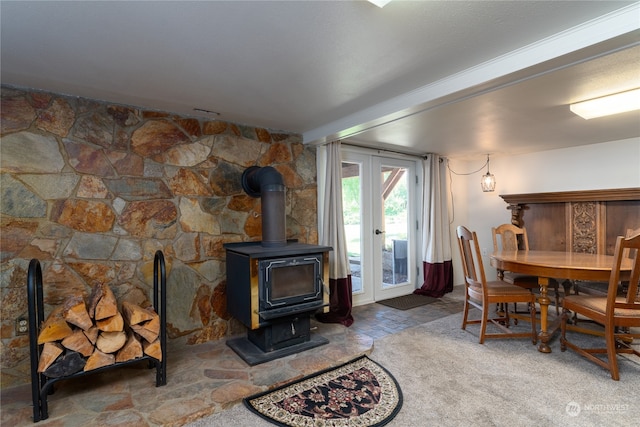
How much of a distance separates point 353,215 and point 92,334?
9.76ft

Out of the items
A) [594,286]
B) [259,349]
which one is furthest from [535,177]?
[259,349]

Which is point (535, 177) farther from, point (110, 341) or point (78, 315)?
point (78, 315)

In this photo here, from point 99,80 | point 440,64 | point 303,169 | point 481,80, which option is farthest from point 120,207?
point 481,80

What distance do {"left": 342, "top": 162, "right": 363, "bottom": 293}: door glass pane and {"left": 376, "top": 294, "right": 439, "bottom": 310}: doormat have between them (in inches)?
17.6

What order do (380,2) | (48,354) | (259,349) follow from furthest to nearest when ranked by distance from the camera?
(259,349) → (48,354) → (380,2)

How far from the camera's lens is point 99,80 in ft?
7.24

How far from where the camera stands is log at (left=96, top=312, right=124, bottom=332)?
2.08m

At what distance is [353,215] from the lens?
14.0 feet

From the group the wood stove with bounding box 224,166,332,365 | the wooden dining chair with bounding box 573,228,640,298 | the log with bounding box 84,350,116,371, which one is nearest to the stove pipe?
the wood stove with bounding box 224,166,332,365

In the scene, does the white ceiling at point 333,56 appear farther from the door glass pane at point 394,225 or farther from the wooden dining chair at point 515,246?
the door glass pane at point 394,225

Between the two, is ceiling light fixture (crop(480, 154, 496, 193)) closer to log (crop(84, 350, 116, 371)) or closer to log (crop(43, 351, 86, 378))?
log (crop(84, 350, 116, 371))

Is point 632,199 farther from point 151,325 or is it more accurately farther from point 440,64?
point 151,325

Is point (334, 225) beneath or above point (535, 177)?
beneath

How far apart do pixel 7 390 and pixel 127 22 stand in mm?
2512
